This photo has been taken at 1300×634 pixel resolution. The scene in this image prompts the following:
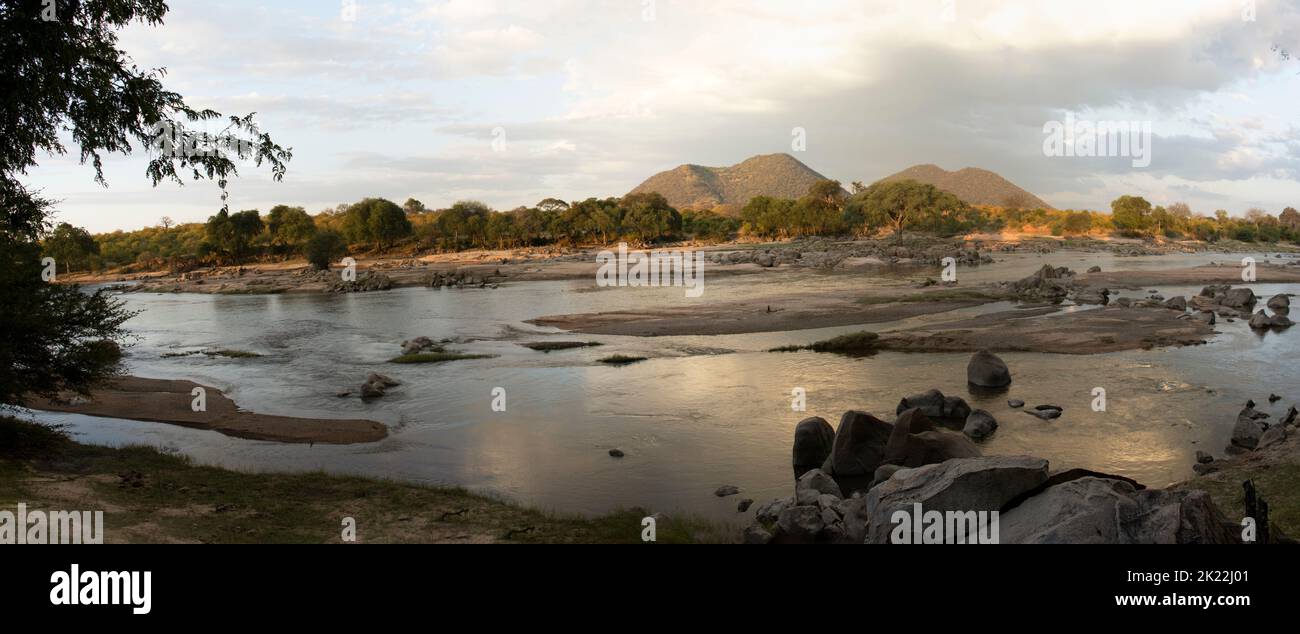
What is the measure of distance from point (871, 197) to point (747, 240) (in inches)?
1080

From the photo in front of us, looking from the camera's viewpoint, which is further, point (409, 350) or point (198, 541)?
point (409, 350)

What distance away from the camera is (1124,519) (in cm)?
785

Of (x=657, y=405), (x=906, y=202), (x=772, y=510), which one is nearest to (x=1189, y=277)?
(x=657, y=405)

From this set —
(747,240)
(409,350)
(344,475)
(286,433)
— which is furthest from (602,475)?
(747,240)

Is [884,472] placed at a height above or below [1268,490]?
below

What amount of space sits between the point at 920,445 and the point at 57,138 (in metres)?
16.9

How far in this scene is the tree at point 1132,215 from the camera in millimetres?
133250

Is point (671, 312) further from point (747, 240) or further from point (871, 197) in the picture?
point (747, 240)

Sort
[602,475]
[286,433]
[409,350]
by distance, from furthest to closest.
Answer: [409,350]
[286,433]
[602,475]

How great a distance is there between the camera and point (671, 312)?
47.8 metres

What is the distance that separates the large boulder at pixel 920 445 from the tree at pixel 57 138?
44.0 feet

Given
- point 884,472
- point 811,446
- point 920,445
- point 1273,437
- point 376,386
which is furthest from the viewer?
point 376,386

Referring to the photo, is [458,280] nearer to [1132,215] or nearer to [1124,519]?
[1124,519]
